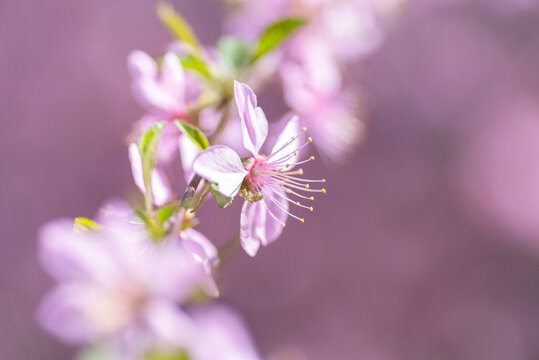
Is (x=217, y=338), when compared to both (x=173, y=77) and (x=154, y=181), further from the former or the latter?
(x=173, y=77)

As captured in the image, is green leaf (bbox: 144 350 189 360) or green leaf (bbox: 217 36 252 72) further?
green leaf (bbox: 217 36 252 72)

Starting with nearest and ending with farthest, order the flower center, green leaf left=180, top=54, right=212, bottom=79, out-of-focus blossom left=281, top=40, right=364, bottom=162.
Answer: the flower center
green leaf left=180, top=54, right=212, bottom=79
out-of-focus blossom left=281, top=40, right=364, bottom=162

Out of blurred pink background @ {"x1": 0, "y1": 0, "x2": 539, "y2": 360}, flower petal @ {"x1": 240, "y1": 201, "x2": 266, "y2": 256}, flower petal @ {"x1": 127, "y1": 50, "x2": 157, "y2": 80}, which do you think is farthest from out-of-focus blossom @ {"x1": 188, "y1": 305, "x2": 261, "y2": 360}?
blurred pink background @ {"x1": 0, "y1": 0, "x2": 539, "y2": 360}

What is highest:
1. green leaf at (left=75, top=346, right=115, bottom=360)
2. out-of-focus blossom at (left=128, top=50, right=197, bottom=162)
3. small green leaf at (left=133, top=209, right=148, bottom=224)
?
out-of-focus blossom at (left=128, top=50, right=197, bottom=162)

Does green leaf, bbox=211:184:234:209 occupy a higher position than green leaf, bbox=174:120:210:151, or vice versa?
green leaf, bbox=174:120:210:151

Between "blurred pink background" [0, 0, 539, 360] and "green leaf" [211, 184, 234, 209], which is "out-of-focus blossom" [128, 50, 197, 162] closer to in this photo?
"green leaf" [211, 184, 234, 209]

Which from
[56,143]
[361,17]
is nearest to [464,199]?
[361,17]

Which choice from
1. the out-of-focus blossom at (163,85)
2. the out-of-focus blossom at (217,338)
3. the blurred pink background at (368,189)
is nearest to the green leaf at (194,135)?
the out-of-focus blossom at (163,85)

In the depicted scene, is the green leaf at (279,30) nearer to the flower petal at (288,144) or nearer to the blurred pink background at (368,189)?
the flower petal at (288,144)
